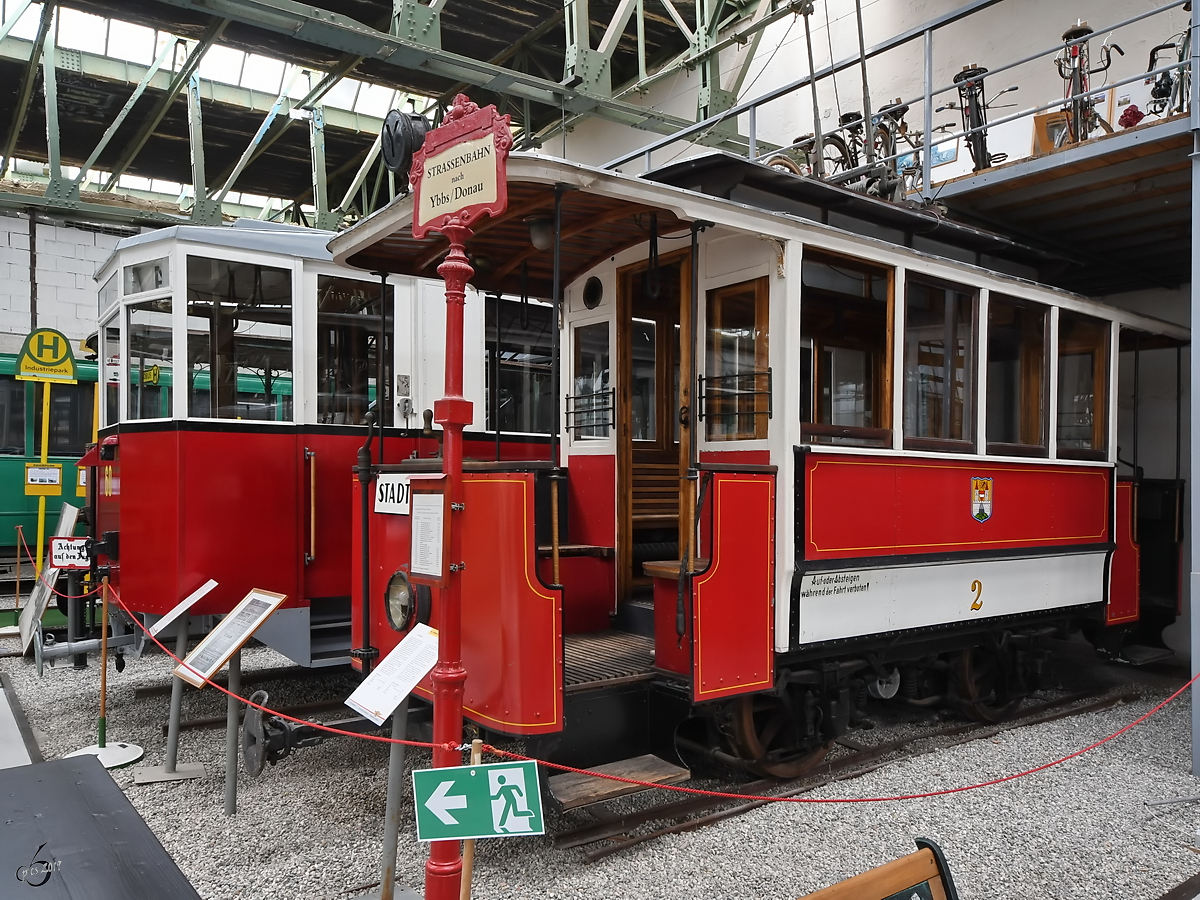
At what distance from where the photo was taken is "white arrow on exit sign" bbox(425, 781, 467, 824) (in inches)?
92.8

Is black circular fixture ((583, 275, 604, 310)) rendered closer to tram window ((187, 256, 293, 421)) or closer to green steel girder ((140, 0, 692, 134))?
tram window ((187, 256, 293, 421))

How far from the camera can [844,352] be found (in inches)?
181

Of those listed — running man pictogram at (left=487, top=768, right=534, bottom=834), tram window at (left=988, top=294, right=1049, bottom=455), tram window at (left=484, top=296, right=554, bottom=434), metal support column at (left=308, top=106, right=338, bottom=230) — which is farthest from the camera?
metal support column at (left=308, top=106, right=338, bottom=230)

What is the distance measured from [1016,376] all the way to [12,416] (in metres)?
11.3

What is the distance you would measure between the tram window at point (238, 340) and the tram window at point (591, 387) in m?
1.92

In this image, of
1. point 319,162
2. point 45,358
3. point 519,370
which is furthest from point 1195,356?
point 319,162

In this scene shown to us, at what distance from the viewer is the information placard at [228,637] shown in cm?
400

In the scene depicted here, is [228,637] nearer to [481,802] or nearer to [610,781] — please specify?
[610,781]

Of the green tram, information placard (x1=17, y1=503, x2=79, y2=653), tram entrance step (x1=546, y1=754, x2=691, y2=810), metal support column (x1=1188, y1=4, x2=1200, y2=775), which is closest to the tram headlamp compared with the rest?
tram entrance step (x1=546, y1=754, x2=691, y2=810)

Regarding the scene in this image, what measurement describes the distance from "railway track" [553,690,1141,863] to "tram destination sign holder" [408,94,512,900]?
109 centimetres

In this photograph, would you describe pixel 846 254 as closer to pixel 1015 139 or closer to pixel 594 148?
pixel 1015 139

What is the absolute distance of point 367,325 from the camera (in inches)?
241

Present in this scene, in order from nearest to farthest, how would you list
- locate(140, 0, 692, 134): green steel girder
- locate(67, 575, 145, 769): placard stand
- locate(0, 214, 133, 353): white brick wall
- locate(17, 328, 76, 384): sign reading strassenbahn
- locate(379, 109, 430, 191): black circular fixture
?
1. locate(379, 109, 430, 191): black circular fixture
2. locate(67, 575, 145, 769): placard stand
3. locate(140, 0, 692, 134): green steel girder
4. locate(17, 328, 76, 384): sign reading strassenbahn
5. locate(0, 214, 133, 353): white brick wall

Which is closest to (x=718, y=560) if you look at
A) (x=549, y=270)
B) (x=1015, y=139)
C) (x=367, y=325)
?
(x=549, y=270)
